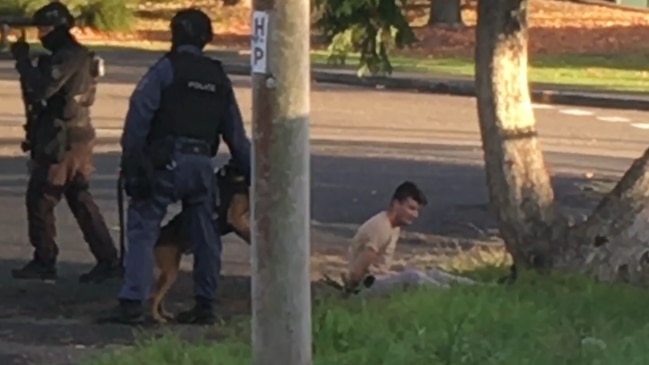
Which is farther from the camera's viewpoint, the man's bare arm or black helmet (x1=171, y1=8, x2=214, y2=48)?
the man's bare arm

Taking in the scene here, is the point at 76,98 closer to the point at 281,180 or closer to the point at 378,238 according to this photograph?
the point at 378,238

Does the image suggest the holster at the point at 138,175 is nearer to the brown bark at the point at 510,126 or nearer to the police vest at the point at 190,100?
the police vest at the point at 190,100

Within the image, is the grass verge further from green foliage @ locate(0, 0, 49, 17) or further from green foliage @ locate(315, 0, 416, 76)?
green foliage @ locate(315, 0, 416, 76)

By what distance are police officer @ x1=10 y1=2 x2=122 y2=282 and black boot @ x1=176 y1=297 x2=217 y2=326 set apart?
1.67m

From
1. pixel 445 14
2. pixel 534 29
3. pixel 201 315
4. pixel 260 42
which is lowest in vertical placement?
pixel 534 29

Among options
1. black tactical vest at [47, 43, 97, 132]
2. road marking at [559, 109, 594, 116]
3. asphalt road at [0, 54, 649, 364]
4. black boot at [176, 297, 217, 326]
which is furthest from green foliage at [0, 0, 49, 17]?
black boot at [176, 297, 217, 326]

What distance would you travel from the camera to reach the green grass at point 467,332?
7.31 metres

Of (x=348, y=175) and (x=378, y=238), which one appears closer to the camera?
(x=378, y=238)

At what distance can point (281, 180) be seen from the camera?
6.12 m

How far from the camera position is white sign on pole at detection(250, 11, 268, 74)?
5996mm

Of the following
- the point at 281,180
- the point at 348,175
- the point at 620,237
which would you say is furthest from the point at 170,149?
the point at 348,175

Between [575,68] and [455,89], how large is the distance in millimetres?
6122

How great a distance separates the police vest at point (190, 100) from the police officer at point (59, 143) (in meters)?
1.48

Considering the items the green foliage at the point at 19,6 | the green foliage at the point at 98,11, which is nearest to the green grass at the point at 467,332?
the green foliage at the point at 19,6
